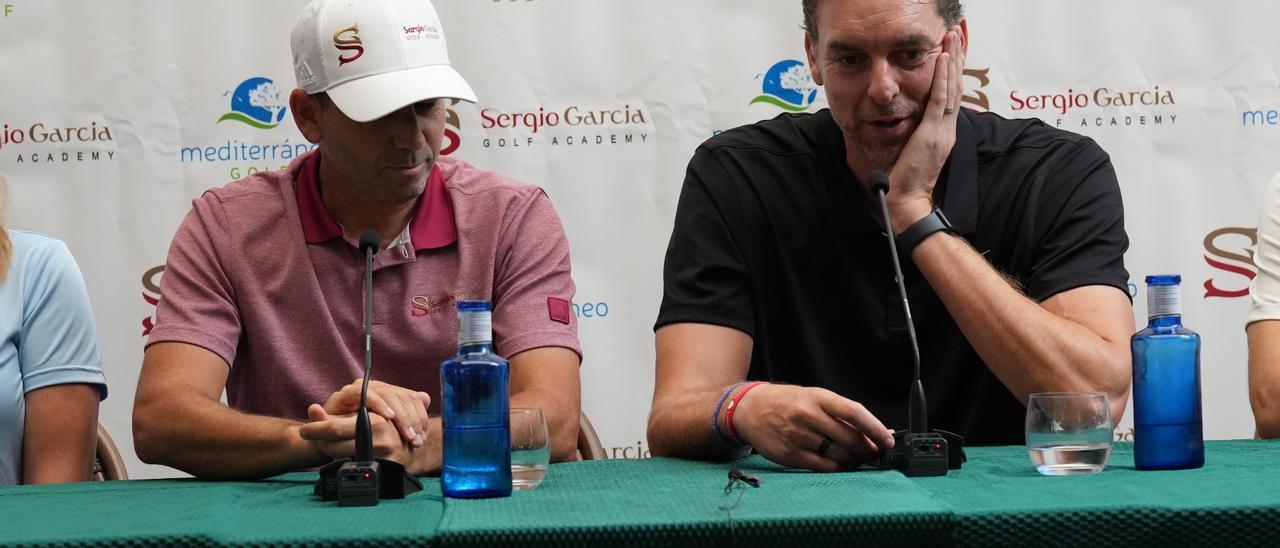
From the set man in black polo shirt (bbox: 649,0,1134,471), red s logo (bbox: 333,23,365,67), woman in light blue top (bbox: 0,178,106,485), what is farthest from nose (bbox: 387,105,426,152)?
woman in light blue top (bbox: 0,178,106,485)

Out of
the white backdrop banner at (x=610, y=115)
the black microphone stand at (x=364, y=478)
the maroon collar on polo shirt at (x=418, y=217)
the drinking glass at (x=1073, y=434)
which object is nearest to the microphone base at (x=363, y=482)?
the black microphone stand at (x=364, y=478)

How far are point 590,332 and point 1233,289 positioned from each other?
5.27 ft

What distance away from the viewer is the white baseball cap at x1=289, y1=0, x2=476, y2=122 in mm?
2260

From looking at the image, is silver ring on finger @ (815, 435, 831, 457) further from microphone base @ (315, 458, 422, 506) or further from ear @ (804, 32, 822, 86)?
ear @ (804, 32, 822, 86)

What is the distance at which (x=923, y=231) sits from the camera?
211 centimetres

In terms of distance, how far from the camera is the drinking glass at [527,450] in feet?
5.09

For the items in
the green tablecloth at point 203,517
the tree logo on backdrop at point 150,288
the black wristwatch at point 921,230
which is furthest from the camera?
the tree logo on backdrop at point 150,288

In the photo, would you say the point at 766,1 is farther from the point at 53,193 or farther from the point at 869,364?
the point at 53,193

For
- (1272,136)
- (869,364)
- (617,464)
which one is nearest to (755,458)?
(617,464)

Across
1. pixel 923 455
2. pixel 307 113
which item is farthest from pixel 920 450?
pixel 307 113

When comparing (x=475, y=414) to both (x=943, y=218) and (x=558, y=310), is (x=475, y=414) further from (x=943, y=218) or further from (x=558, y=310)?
(x=943, y=218)

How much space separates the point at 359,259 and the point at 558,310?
0.36m

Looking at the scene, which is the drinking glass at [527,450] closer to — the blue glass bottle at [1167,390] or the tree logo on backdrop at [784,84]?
the blue glass bottle at [1167,390]

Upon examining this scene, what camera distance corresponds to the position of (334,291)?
233 cm
